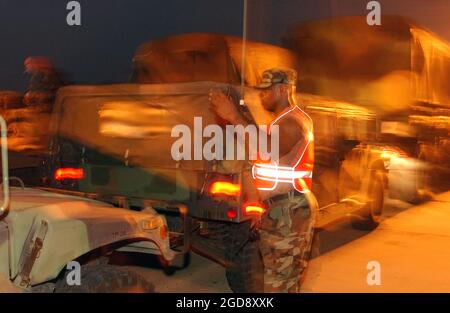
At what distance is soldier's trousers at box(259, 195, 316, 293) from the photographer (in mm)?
4188

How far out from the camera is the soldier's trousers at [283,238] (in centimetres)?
419

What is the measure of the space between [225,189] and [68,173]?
1.73m

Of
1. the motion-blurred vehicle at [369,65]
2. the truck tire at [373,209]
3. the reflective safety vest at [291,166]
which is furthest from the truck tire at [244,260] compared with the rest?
the motion-blurred vehicle at [369,65]

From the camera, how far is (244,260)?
4.87m

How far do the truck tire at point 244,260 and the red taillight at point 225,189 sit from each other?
34 centimetres

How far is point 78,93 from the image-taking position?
5492 mm

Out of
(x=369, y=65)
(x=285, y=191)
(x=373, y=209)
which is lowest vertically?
(x=373, y=209)

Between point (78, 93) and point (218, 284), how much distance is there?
2252 millimetres

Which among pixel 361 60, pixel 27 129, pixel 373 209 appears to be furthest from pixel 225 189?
pixel 361 60

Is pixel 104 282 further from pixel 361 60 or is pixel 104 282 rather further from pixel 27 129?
pixel 361 60
